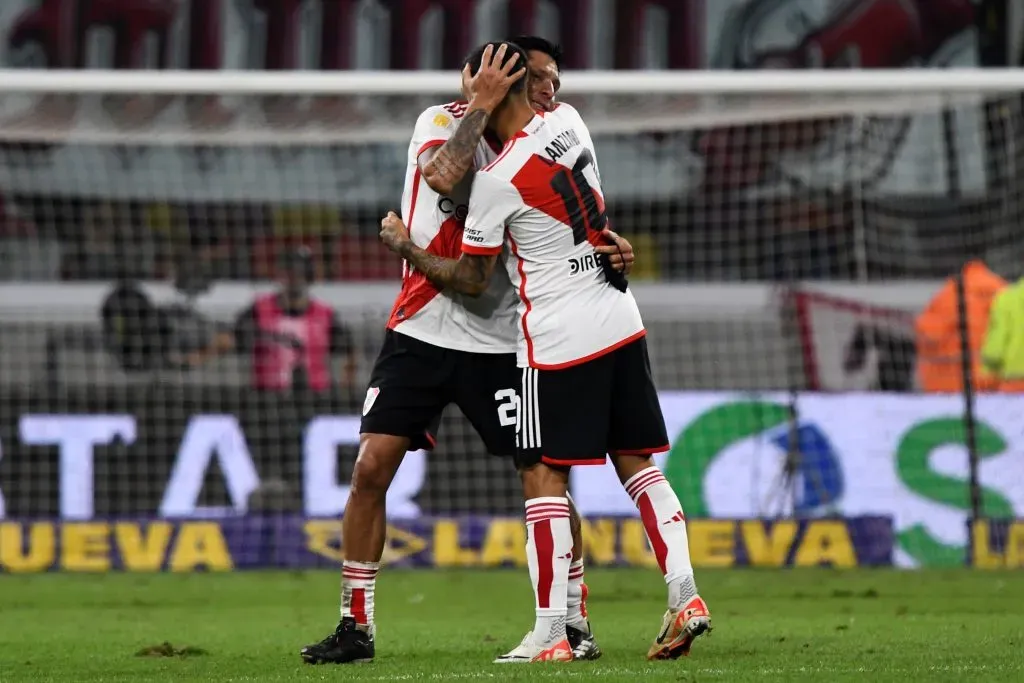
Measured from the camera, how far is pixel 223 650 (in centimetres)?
707

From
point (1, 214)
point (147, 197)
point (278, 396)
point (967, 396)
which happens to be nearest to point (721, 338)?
point (967, 396)

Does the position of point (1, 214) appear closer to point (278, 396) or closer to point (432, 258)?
point (278, 396)

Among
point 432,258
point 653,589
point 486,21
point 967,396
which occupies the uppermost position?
point 486,21

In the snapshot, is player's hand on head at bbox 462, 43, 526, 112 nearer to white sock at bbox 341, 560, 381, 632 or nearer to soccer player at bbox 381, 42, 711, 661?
soccer player at bbox 381, 42, 711, 661

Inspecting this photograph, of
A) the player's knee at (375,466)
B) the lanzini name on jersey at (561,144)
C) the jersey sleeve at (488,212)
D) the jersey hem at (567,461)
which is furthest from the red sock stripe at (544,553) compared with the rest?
the lanzini name on jersey at (561,144)

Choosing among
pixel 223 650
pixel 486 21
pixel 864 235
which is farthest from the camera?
pixel 486 21

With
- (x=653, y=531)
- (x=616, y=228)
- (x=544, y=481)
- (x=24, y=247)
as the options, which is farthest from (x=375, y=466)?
(x=24, y=247)

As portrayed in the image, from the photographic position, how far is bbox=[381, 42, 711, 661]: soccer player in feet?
20.6

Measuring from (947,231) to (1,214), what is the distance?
980 centimetres

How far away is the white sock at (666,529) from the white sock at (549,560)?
0.32 meters

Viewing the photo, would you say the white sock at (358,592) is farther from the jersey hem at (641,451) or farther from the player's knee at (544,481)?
the jersey hem at (641,451)

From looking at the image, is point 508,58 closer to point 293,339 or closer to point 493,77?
point 493,77

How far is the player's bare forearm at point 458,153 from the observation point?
6398 mm

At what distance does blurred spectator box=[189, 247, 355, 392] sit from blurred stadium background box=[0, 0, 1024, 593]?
18 cm
